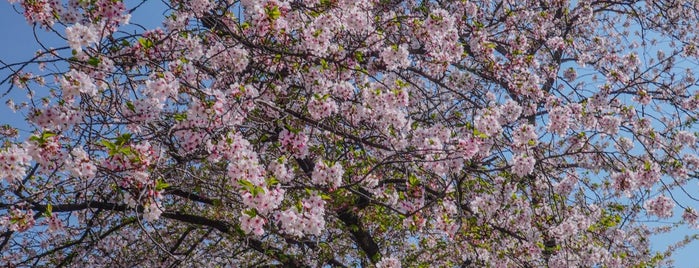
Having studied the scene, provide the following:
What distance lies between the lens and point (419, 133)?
5875mm

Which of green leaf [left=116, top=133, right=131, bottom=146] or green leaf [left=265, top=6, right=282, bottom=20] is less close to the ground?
green leaf [left=265, top=6, right=282, bottom=20]

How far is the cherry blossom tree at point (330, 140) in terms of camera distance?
13.8 ft

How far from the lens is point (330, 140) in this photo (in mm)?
6820

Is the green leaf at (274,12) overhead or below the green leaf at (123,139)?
overhead

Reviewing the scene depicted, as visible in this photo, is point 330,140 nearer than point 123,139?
A: No

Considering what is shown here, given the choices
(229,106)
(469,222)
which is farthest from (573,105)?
(229,106)

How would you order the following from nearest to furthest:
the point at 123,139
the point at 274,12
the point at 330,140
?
the point at 123,139 → the point at 274,12 → the point at 330,140

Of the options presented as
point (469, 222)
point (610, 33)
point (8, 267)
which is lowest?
point (8, 267)

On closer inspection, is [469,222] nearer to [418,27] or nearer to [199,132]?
[418,27]

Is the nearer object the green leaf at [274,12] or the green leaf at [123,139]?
the green leaf at [123,139]

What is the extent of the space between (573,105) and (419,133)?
7.51 feet

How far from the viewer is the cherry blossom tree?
13.8 feet

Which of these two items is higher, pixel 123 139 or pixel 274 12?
pixel 274 12

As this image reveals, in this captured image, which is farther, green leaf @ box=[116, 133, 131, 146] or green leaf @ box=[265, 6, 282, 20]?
green leaf @ box=[265, 6, 282, 20]
